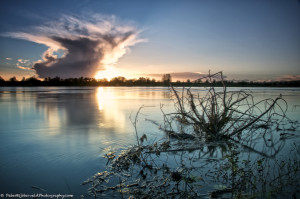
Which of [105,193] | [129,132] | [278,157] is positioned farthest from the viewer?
[129,132]

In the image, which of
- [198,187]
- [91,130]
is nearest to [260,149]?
[198,187]

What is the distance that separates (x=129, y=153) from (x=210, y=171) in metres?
1.26

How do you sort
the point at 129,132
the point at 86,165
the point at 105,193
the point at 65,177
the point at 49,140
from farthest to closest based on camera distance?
1. the point at 129,132
2. the point at 49,140
3. the point at 86,165
4. the point at 65,177
5. the point at 105,193

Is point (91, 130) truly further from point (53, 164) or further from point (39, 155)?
point (53, 164)

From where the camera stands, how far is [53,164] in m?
2.61

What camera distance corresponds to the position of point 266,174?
2238 millimetres

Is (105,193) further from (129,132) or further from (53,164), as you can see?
(129,132)

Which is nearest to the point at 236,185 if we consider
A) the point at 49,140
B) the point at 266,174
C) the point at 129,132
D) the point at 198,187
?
the point at 198,187

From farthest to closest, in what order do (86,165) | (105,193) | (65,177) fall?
(86,165) → (65,177) → (105,193)

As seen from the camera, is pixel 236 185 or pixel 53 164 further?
pixel 53 164

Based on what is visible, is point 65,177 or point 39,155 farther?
point 39,155

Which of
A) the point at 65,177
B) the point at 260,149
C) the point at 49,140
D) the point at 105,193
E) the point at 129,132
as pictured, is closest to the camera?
the point at 105,193

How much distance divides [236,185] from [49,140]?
3.62 m

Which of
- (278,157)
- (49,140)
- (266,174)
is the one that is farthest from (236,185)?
(49,140)
